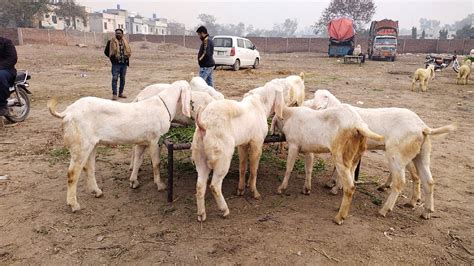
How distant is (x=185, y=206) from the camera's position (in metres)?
4.61

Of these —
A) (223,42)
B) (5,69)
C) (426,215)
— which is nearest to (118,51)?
(5,69)

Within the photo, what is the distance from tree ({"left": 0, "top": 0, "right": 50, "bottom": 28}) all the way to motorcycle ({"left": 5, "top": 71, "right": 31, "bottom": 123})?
1819 inches

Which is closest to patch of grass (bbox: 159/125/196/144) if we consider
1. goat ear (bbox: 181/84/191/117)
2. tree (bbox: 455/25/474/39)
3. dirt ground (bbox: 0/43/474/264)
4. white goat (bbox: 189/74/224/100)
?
goat ear (bbox: 181/84/191/117)

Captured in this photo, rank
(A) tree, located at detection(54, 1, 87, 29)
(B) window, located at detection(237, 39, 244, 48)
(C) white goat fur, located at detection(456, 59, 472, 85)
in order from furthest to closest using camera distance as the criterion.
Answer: (A) tree, located at detection(54, 1, 87, 29), (B) window, located at detection(237, 39, 244, 48), (C) white goat fur, located at detection(456, 59, 472, 85)

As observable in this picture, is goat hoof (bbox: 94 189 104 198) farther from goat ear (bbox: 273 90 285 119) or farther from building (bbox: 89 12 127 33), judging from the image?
building (bbox: 89 12 127 33)

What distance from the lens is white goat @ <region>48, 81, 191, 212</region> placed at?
430 centimetres

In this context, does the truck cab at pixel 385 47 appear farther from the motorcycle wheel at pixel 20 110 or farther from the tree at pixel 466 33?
the tree at pixel 466 33

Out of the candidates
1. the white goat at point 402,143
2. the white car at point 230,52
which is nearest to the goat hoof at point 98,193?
the white goat at point 402,143

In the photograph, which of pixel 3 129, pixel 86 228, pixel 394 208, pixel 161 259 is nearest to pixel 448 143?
pixel 394 208

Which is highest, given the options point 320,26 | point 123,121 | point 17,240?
point 320,26

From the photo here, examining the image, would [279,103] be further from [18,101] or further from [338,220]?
[18,101]

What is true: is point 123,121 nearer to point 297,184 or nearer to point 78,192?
point 78,192

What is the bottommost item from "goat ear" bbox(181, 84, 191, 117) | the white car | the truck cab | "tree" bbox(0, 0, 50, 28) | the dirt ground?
the dirt ground

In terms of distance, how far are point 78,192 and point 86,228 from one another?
1.09 metres
